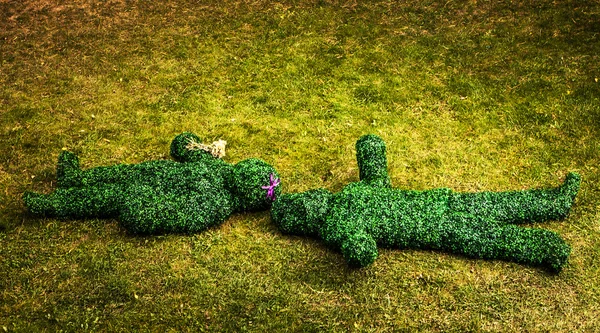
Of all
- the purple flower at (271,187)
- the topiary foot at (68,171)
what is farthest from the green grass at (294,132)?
the topiary foot at (68,171)

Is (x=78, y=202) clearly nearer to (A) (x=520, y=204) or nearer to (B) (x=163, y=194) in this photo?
(B) (x=163, y=194)

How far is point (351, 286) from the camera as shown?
4.17 metres

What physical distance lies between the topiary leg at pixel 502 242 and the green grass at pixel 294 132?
11 centimetres

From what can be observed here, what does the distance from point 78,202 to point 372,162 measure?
2336 millimetres

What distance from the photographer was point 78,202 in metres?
4.64

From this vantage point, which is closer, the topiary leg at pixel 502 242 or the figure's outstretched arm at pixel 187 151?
the topiary leg at pixel 502 242

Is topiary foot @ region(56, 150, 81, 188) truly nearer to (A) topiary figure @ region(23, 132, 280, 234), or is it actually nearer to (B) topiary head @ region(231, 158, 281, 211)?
(A) topiary figure @ region(23, 132, 280, 234)

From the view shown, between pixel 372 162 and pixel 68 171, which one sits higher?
pixel 372 162

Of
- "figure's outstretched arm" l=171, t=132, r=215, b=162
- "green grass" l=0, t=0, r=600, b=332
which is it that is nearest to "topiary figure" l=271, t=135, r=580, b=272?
"green grass" l=0, t=0, r=600, b=332

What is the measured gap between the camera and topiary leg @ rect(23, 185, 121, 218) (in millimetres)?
4633

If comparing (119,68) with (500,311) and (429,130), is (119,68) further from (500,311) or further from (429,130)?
(500,311)

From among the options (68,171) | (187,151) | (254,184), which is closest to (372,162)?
(254,184)

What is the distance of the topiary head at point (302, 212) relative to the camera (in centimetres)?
441

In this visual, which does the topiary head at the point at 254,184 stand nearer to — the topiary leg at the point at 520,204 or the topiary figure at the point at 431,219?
the topiary figure at the point at 431,219
